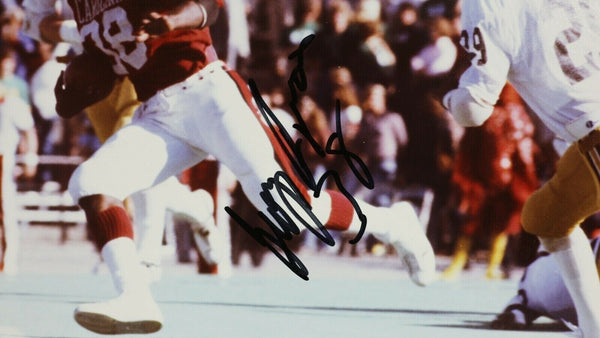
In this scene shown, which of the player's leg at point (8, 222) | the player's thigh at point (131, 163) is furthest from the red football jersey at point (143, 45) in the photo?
the player's leg at point (8, 222)

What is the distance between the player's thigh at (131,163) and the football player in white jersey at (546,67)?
740 mm

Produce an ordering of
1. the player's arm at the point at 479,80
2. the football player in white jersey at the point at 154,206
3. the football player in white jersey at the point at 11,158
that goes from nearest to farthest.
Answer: the player's arm at the point at 479,80 < the football player in white jersey at the point at 154,206 < the football player in white jersey at the point at 11,158

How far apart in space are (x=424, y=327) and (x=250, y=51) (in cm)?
138

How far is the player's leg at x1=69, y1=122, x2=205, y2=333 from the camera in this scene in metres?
3.04

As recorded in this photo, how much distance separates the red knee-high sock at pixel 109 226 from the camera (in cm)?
313

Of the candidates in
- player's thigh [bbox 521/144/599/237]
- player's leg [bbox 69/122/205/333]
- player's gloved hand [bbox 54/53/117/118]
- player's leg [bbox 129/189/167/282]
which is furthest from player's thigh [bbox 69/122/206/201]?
player's leg [bbox 129/189/167/282]

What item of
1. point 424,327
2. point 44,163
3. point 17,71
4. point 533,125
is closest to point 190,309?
point 424,327

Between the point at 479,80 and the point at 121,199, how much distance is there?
3.11 ft

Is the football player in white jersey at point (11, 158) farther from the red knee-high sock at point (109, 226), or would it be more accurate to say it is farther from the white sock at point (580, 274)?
the white sock at point (580, 274)

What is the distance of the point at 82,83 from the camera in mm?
3436

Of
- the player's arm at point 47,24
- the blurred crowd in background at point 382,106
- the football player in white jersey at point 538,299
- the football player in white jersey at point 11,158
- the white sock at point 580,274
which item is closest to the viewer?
the white sock at point 580,274

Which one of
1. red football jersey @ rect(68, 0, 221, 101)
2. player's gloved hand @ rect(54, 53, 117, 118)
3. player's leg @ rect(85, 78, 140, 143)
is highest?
red football jersey @ rect(68, 0, 221, 101)

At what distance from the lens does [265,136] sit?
3.28m
